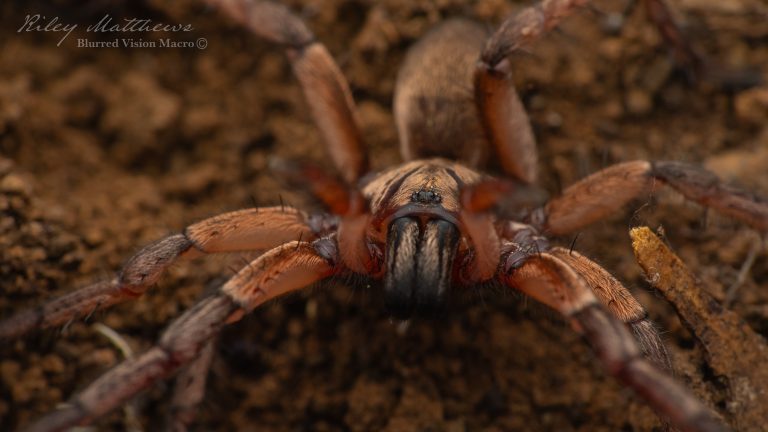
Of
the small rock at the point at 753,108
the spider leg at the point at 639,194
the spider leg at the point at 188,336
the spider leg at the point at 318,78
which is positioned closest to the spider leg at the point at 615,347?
the spider leg at the point at 639,194

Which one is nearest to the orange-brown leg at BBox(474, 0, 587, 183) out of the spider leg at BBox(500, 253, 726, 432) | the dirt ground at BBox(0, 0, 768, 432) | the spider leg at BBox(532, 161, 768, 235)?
the spider leg at BBox(532, 161, 768, 235)

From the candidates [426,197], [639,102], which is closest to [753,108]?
[639,102]

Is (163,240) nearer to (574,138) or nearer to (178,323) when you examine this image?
(178,323)

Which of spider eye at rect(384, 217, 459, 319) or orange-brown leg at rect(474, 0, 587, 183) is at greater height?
orange-brown leg at rect(474, 0, 587, 183)

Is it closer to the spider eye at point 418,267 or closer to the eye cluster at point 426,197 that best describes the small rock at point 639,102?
the eye cluster at point 426,197

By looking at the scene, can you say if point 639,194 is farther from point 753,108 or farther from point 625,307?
point 753,108

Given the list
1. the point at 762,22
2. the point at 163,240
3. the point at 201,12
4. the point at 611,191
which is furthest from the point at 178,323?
the point at 762,22

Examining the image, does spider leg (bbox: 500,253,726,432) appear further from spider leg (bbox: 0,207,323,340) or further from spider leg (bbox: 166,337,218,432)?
spider leg (bbox: 166,337,218,432)
